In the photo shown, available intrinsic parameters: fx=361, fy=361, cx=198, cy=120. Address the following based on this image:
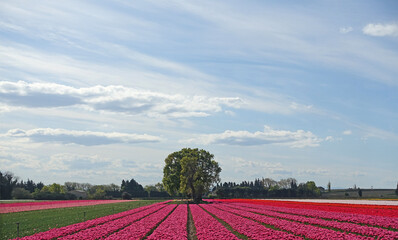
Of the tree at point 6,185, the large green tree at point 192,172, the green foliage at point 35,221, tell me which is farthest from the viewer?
the tree at point 6,185

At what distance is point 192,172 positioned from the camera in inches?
3319

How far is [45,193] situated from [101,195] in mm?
22561

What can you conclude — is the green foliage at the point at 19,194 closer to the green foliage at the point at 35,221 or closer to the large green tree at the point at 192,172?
the large green tree at the point at 192,172

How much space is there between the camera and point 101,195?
5640 inches

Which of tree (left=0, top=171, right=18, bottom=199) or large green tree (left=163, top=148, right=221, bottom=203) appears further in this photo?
tree (left=0, top=171, right=18, bottom=199)

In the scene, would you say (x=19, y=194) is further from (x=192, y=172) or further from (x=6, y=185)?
(x=192, y=172)

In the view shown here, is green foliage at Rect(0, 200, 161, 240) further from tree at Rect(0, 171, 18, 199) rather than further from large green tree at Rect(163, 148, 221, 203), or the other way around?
tree at Rect(0, 171, 18, 199)

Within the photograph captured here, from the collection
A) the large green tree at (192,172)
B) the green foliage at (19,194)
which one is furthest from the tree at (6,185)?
the large green tree at (192,172)

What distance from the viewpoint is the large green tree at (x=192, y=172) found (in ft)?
272

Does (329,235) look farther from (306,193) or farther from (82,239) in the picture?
(306,193)

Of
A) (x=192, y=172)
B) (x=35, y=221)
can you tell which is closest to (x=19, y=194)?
(x=192, y=172)

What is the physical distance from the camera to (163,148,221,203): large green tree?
83.0m

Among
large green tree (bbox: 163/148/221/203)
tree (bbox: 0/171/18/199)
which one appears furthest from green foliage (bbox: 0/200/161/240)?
tree (bbox: 0/171/18/199)

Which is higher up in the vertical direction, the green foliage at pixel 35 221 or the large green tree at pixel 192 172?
the large green tree at pixel 192 172
